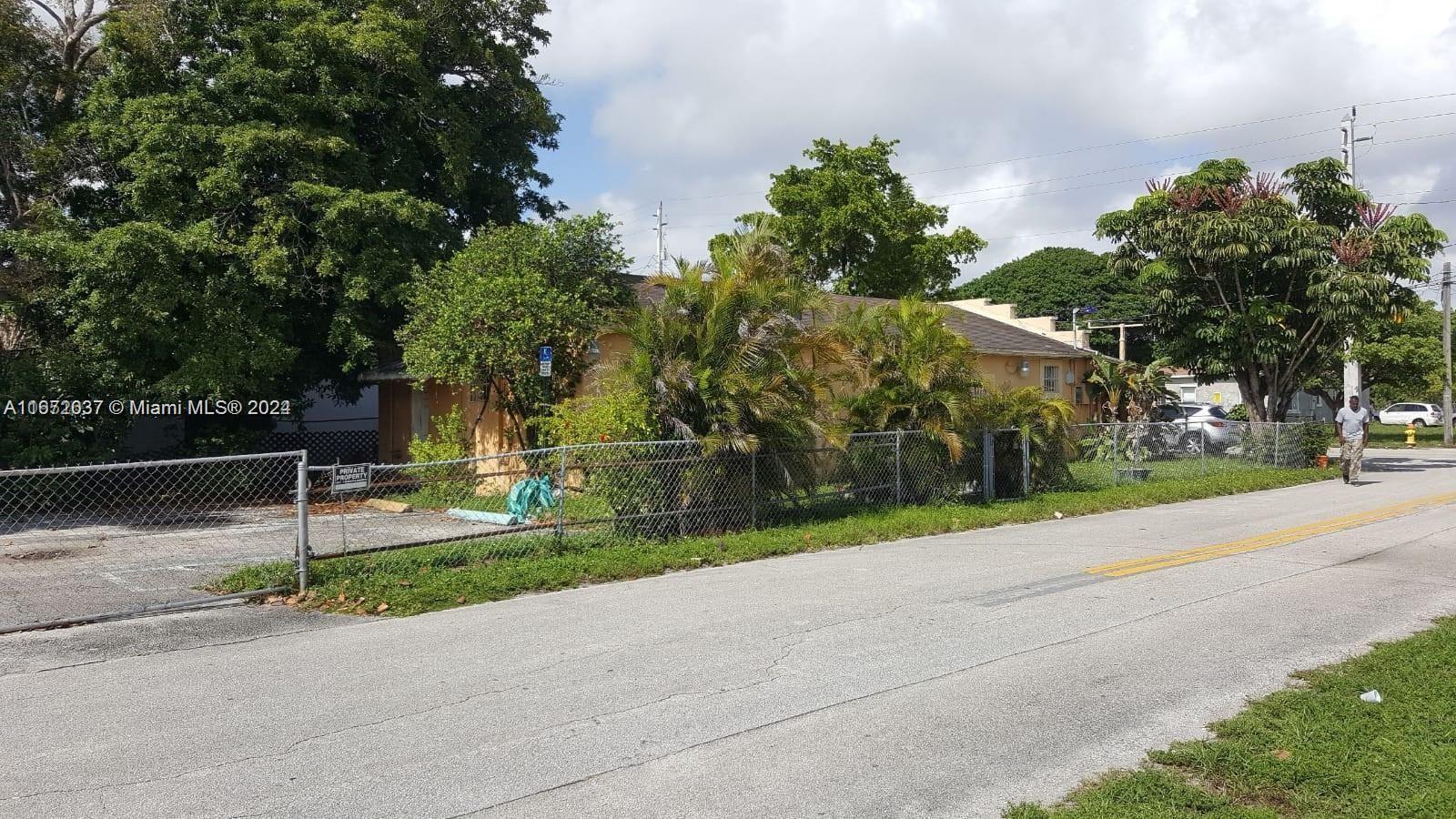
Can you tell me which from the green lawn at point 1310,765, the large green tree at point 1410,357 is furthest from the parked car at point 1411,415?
the green lawn at point 1310,765

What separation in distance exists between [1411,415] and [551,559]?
58.2 metres

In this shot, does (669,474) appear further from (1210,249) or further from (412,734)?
(1210,249)

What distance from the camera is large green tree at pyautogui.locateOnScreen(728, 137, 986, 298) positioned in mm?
37469

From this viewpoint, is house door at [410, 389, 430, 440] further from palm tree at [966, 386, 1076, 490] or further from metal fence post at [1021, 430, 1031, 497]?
metal fence post at [1021, 430, 1031, 497]

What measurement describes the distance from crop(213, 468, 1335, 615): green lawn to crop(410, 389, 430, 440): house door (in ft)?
31.9

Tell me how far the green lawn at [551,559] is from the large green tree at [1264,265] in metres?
11.6

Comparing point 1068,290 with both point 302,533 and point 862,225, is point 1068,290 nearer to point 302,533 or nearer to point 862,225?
point 862,225

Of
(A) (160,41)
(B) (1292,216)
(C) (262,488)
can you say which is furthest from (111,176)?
→ (B) (1292,216)

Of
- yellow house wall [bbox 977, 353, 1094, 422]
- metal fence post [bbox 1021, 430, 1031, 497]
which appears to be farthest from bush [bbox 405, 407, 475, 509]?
yellow house wall [bbox 977, 353, 1094, 422]

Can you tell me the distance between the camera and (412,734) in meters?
5.49

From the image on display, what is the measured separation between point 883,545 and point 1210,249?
15247 millimetres

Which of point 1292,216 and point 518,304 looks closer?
point 518,304

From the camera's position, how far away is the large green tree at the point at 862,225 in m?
37.5

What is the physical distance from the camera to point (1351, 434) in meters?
20.3
